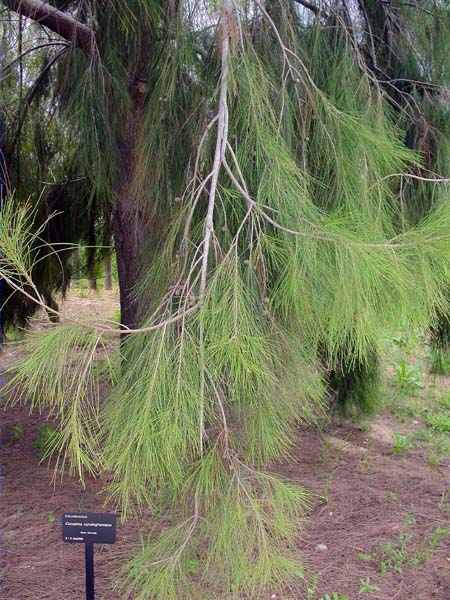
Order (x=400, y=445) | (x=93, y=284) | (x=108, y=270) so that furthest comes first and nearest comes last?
(x=108, y=270), (x=93, y=284), (x=400, y=445)

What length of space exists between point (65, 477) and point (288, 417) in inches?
75.1

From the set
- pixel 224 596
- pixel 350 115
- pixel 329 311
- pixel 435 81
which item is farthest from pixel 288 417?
pixel 435 81

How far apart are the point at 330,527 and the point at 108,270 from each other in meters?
1.96

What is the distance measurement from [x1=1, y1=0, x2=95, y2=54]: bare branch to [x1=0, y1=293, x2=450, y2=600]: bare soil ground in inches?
37.7

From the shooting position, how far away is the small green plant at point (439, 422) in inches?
146

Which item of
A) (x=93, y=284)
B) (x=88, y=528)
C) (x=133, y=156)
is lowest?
(x=88, y=528)

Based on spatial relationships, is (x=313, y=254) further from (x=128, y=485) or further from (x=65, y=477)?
(x=65, y=477)

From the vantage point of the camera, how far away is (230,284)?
1182 millimetres

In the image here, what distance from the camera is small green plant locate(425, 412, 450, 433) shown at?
371 cm

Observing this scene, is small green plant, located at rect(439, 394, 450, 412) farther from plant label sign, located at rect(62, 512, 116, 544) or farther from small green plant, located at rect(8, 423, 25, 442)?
plant label sign, located at rect(62, 512, 116, 544)

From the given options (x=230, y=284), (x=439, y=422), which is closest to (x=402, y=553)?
(x=230, y=284)

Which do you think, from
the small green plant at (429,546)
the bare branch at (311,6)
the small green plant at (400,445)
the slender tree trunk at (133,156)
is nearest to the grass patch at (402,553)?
the small green plant at (429,546)

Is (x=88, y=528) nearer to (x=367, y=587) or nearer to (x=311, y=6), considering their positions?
(x=367, y=587)

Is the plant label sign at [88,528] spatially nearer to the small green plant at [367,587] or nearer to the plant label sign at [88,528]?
the plant label sign at [88,528]
